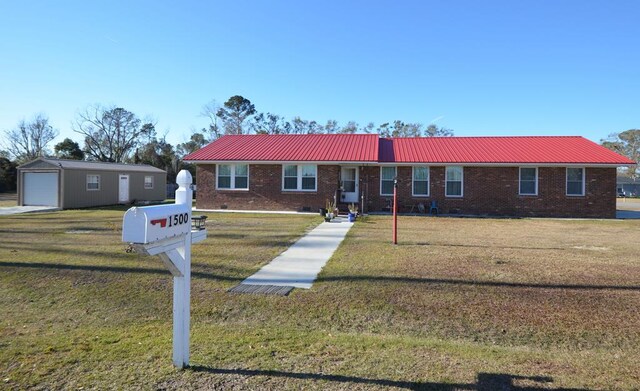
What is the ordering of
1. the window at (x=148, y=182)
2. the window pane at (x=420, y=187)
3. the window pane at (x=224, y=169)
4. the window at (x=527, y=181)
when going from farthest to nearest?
the window at (x=148, y=182) < the window pane at (x=224, y=169) < the window pane at (x=420, y=187) < the window at (x=527, y=181)

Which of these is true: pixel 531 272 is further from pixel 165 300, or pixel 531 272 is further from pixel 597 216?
pixel 597 216

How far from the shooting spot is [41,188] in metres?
24.8

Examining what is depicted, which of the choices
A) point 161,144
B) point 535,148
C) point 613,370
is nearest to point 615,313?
point 613,370

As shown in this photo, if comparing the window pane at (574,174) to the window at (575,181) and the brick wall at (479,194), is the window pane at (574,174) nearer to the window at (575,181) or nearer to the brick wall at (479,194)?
the window at (575,181)

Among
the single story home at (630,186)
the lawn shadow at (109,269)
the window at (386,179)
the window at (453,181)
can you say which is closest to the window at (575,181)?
the window at (453,181)

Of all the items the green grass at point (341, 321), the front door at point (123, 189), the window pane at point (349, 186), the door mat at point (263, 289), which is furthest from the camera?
the front door at point (123, 189)

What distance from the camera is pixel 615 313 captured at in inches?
211

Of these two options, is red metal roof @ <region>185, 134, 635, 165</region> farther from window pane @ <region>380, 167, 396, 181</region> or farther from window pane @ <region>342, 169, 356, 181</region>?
window pane @ <region>342, 169, 356, 181</region>

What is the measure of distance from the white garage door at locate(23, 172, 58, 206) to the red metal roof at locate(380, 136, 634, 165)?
1816 cm

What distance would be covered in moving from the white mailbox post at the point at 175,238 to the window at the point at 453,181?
1843cm

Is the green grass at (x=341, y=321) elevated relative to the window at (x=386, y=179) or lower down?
lower down

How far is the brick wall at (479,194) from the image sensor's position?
20234 mm

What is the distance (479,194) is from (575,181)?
4.40 meters

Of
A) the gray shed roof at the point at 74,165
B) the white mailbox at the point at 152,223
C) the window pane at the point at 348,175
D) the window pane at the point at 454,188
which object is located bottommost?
the white mailbox at the point at 152,223
